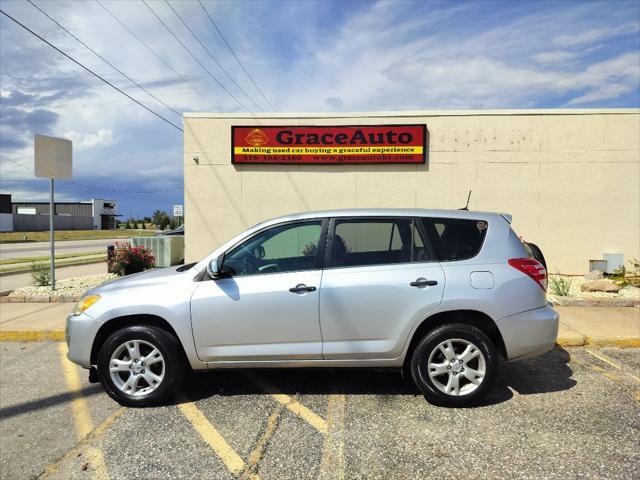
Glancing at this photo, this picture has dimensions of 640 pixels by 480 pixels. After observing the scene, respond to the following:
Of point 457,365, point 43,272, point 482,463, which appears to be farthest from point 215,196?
point 482,463

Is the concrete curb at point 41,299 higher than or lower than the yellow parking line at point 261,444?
higher

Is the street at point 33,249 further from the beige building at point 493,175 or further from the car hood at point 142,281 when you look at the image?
the car hood at point 142,281

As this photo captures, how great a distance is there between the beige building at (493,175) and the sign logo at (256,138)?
18 centimetres

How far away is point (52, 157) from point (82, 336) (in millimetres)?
7040

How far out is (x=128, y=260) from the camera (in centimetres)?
1076

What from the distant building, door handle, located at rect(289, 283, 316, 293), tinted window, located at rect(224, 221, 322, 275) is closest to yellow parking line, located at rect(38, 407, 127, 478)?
tinted window, located at rect(224, 221, 322, 275)

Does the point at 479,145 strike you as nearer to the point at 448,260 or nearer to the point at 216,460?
the point at 448,260

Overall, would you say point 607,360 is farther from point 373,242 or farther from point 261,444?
point 261,444

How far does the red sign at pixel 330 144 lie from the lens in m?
11.4

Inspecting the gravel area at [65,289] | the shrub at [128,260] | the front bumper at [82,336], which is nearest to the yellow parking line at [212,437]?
the front bumper at [82,336]

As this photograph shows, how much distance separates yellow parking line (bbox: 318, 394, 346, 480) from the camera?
10.1 ft

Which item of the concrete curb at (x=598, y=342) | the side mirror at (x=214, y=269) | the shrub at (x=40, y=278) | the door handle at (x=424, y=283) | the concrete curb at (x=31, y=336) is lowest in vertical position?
the concrete curb at (x=31, y=336)

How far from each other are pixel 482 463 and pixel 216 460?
1851 millimetres

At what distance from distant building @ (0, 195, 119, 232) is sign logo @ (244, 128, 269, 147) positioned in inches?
2383
